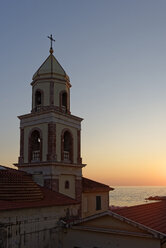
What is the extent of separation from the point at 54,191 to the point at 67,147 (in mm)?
4777

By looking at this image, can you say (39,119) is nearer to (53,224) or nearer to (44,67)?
(44,67)

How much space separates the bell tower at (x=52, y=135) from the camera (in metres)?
21.4

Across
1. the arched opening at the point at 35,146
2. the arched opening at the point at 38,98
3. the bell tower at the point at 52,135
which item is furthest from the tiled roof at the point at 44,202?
the arched opening at the point at 38,98

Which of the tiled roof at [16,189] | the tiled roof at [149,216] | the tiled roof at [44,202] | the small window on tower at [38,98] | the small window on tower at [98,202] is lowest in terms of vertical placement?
the small window on tower at [98,202]

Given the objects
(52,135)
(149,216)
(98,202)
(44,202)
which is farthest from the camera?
(98,202)

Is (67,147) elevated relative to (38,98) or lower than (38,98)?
lower

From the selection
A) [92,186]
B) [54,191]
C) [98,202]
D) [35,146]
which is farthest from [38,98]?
[98,202]

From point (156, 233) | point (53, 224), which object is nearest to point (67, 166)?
point (53, 224)

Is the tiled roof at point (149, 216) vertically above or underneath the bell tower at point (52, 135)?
underneath

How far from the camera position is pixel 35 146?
931 inches

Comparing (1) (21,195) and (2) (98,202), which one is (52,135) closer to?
(1) (21,195)

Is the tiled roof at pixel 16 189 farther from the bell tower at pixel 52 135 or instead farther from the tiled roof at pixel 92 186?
the tiled roof at pixel 92 186

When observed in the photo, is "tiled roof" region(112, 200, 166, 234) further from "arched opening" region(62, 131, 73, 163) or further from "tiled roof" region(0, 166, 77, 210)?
"arched opening" region(62, 131, 73, 163)

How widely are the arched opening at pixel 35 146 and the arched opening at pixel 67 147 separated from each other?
2.16 meters
